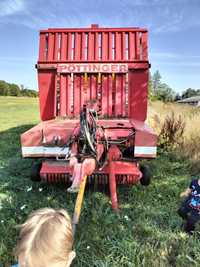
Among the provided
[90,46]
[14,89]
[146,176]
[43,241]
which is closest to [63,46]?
[90,46]

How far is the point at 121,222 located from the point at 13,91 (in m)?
79.8

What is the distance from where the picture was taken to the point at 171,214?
11.7 feet

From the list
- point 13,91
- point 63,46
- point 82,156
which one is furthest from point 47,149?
point 13,91

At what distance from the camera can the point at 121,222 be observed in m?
3.31

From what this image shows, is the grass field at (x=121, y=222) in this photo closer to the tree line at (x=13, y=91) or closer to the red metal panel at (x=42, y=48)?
the red metal panel at (x=42, y=48)

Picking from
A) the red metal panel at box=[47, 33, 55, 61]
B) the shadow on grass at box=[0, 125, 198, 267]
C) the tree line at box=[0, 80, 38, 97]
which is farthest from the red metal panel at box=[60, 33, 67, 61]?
the tree line at box=[0, 80, 38, 97]

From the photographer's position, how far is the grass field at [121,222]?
2.66 metres

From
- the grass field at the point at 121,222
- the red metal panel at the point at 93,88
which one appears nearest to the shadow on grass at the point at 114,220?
the grass field at the point at 121,222

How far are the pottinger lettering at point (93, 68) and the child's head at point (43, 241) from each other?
409 cm

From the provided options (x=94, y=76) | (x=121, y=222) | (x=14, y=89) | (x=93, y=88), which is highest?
(x=14, y=89)

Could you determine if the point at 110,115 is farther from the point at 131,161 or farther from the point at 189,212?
the point at 189,212

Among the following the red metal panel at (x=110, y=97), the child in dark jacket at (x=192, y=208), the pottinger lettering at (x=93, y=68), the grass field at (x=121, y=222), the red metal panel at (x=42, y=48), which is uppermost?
the red metal panel at (x=42, y=48)

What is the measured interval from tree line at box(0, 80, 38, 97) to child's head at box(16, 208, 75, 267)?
246 feet

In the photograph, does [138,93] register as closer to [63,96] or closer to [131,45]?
[131,45]
